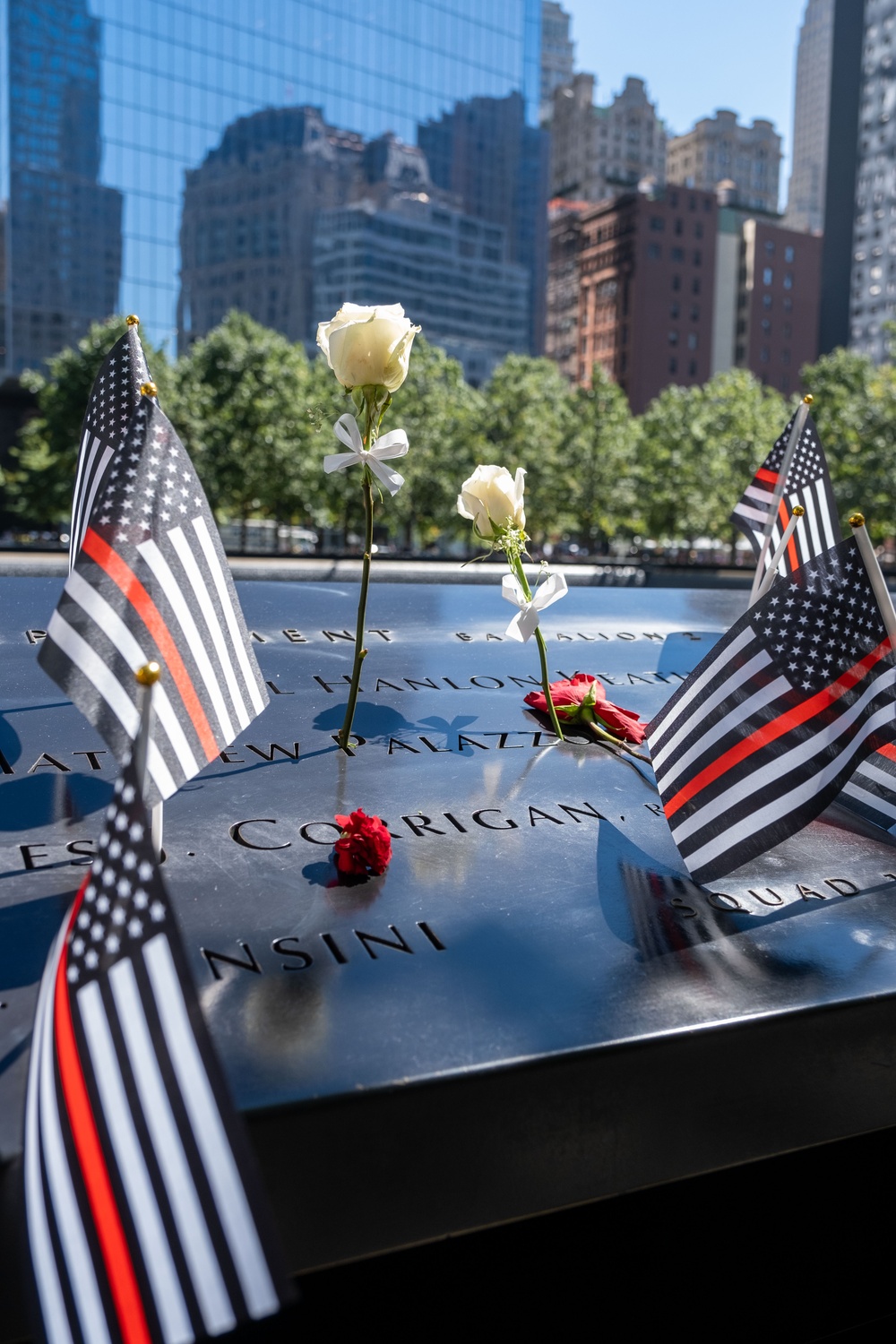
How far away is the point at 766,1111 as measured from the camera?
96.3 inches

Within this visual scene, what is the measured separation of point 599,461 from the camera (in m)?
40.8

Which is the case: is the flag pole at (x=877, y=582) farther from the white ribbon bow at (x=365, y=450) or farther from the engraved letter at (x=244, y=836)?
the engraved letter at (x=244, y=836)

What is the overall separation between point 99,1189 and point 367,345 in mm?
2243

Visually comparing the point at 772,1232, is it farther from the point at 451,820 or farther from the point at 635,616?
the point at 635,616

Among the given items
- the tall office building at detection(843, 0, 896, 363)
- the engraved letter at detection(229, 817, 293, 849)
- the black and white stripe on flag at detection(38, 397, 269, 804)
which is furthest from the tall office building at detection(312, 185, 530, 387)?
the black and white stripe on flag at detection(38, 397, 269, 804)

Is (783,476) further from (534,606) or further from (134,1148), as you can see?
(134,1148)

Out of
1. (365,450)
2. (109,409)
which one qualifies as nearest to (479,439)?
(365,450)

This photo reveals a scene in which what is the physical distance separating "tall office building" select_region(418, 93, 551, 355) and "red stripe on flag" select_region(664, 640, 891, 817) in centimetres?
8907

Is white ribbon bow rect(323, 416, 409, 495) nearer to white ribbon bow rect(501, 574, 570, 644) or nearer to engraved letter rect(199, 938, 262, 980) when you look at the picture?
white ribbon bow rect(501, 574, 570, 644)

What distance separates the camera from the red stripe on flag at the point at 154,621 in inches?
102

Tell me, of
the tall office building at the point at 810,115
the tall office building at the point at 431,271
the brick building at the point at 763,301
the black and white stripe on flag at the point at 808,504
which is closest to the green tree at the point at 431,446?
the black and white stripe on flag at the point at 808,504

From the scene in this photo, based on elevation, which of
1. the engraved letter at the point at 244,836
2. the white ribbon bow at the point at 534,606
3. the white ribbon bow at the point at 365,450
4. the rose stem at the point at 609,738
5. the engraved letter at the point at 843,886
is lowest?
the engraved letter at the point at 843,886

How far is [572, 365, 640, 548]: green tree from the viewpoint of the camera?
40.7 m

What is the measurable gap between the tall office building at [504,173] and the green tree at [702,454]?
49188 millimetres
